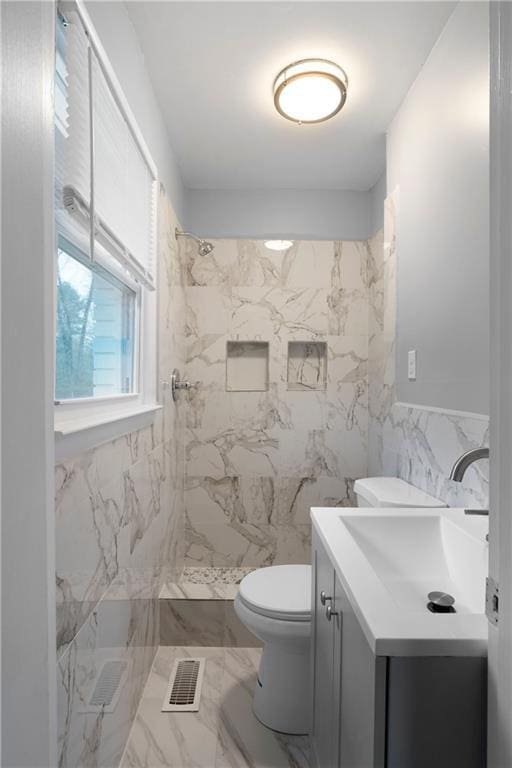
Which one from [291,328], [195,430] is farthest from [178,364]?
[291,328]

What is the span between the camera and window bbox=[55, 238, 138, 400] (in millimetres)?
1253

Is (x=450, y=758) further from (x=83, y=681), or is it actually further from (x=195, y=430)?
(x=195, y=430)

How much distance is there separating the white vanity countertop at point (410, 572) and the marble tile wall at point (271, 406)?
61.9 inches

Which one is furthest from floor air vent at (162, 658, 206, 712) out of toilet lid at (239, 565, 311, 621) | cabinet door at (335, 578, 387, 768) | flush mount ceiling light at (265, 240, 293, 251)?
flush mount ceiling light at (265, 240, 293, 251)

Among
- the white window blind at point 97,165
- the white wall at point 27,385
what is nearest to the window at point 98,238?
the white window blind at point 97,165

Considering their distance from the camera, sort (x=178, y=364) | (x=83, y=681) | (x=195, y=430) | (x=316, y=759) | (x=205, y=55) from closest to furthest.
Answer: (x=83, y=681)
(x=316, y=759)
(x=205, y=55)
(x=178, y=364)
(x=195, y=430)

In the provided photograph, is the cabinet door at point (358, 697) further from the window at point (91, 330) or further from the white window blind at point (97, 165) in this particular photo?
the white window blind at point (97, 165)

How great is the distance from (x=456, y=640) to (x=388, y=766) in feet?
0.77

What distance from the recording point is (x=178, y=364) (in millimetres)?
2773

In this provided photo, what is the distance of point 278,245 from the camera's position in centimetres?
303

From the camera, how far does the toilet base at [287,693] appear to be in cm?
174

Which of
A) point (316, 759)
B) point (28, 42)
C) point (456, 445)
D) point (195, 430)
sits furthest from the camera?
point (195, 430)

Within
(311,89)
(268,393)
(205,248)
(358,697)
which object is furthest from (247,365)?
(358,697)

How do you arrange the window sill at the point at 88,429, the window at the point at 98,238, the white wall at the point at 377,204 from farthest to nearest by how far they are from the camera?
the white wall at the point at 377,204 < the window at the point at 98,238 < the window sill at the point at 88,429
